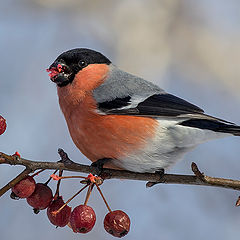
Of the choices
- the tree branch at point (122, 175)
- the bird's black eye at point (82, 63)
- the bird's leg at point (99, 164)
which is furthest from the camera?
the bird's black eye at point (82, 63)

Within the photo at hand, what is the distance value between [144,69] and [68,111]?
1590mm

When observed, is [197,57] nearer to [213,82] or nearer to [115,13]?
[213,82]

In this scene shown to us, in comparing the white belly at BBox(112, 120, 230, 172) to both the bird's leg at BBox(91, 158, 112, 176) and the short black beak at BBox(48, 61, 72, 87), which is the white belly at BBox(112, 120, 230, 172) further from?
the short black beak at BBox(48, 61, 72, 87)

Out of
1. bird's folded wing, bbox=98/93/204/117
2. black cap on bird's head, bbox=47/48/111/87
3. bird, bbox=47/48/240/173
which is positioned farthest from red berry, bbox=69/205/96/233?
black cap on bird's head, bbox=47/48/111/87

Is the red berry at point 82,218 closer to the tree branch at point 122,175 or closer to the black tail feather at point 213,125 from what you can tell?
the tree branch at point 122,175

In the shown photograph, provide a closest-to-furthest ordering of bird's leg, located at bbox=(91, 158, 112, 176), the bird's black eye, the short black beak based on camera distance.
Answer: bird's leg, located at bbox=(91, 158, 112, 176)
the short black beak
the bird's black eye

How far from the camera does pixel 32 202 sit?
6.75ft

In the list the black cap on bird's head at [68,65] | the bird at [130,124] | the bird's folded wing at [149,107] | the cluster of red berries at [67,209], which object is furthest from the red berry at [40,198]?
the black cap on bird's head at [68,65]

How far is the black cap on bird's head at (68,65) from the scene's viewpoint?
2.71m

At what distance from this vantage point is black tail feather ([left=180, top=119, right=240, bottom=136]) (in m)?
2.44

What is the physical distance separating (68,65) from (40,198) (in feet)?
3.22

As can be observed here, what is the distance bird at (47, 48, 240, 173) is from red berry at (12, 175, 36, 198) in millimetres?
549

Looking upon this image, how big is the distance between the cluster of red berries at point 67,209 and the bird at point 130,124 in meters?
0.45

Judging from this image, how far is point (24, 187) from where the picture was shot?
200 centimetres
